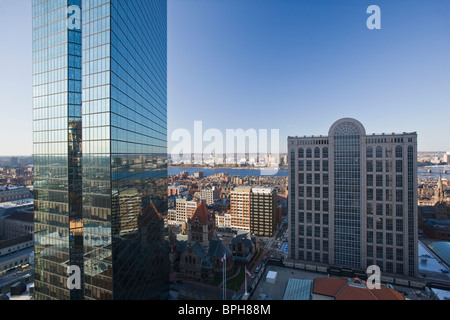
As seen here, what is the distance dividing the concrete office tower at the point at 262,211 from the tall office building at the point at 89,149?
36975 mm

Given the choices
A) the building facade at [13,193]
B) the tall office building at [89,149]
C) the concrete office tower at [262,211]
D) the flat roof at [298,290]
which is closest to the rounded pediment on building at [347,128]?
the flat roof at [298,290]

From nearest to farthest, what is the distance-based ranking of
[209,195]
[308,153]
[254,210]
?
[308,153], [254,210], [209,195]

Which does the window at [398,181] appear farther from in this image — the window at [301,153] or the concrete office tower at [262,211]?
the concrete office tower at [262,211]

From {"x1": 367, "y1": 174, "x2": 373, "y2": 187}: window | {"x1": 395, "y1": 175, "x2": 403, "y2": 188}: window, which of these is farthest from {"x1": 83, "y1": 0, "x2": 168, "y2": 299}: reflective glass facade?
{"x1": 395, "y1": 175, "x2": 403, "y2": 188}: window

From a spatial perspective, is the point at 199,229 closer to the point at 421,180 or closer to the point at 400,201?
the point at 400,201

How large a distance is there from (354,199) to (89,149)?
32.5 meters

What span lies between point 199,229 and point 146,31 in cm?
3305

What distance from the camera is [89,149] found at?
42.0 feet

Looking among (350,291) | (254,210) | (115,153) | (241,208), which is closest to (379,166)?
(350,291)

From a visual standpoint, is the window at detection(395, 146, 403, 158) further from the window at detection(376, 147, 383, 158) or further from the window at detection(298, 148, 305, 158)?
the window at detection(298, 148, 305, 158)

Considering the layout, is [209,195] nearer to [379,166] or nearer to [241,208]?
[241,208]

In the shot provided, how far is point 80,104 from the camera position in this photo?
14.1 metres

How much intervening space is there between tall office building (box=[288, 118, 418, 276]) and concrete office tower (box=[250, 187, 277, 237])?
54.6 feet
